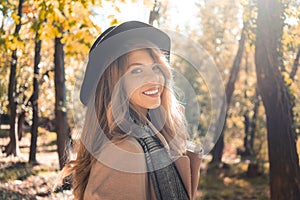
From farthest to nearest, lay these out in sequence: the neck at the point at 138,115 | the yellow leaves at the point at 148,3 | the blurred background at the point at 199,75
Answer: the blurred background at the point at 199,75, the yellow leaves at the point at 148,3, the neck at the point at 138,115

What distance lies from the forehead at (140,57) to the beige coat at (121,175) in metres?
0.42

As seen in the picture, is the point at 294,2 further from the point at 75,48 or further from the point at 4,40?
the point at 4,40

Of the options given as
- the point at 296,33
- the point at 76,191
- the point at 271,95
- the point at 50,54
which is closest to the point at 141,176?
the point at 76,191

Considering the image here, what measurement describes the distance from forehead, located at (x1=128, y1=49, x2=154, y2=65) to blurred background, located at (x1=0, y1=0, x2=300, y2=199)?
461 mm

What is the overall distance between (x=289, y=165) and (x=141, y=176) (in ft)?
18.8

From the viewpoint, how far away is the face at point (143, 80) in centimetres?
279

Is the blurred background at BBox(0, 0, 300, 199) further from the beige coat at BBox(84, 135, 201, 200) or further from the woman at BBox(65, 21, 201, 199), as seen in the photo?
the beige coat at BBox(84, 135, 201, 200)

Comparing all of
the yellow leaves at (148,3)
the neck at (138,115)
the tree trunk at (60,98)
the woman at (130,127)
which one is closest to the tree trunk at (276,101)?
the yellow leaves at (148,3)

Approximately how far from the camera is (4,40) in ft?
26.1

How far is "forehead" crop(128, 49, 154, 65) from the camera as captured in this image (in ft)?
9.16

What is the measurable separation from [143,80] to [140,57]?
4.8 inches

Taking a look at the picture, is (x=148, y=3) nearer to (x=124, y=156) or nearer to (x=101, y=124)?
(x=101, y=124)

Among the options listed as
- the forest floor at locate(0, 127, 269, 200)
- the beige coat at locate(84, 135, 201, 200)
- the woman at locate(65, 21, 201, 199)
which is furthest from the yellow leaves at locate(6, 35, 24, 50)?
the beige coat at locate(84, 135, 201, 200)

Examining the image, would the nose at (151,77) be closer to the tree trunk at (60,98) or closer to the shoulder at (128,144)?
the shoulder at (128,144)
